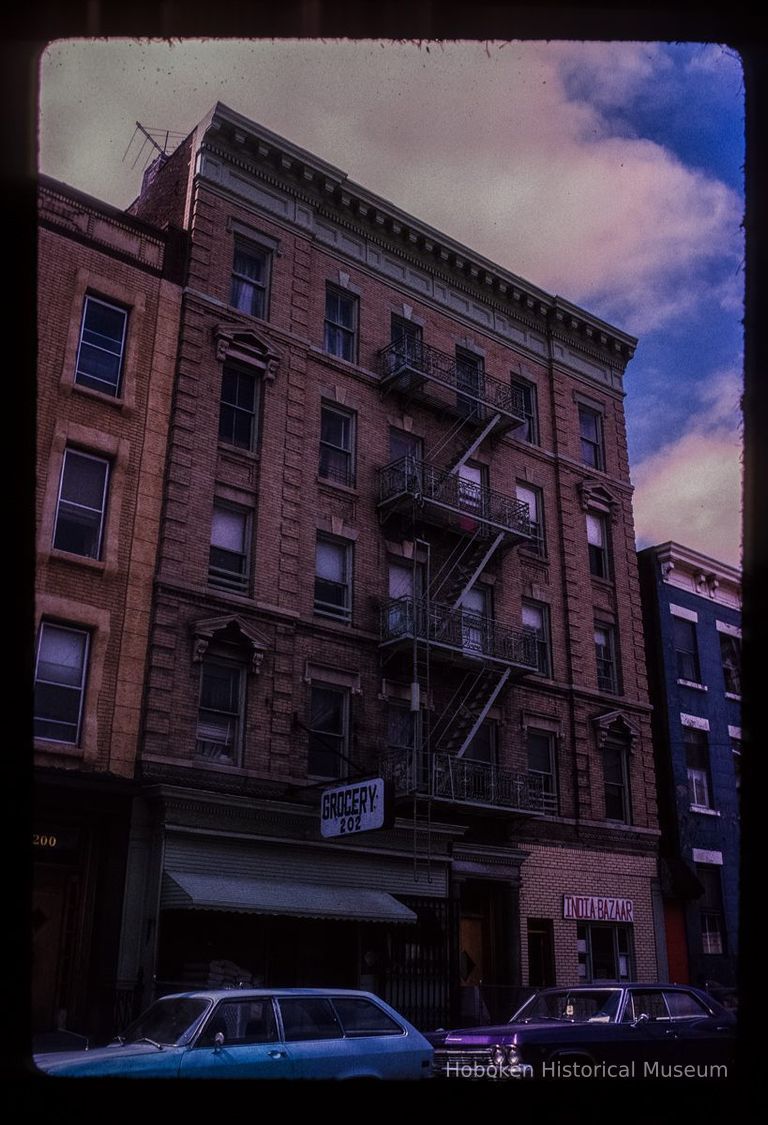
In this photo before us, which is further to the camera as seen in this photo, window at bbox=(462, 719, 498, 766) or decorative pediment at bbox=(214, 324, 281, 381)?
window at bbox=(462, 719, 498, 766)

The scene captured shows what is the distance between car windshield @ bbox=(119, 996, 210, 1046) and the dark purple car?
10.9 feet

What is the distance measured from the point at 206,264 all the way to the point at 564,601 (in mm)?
12875

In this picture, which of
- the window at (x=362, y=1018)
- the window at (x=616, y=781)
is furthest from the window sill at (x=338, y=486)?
the window at (x=362, y=1018)

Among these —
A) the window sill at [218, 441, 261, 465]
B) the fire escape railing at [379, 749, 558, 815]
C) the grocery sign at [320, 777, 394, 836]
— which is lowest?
the grocery sign at [320, 777, 394, 836]

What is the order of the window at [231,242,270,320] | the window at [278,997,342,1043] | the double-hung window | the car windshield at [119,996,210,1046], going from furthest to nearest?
the double-hung window → the window at [231,242,270,320] → the window at [278,997,342,1043] → the car windshield at [119,996,210,1046]

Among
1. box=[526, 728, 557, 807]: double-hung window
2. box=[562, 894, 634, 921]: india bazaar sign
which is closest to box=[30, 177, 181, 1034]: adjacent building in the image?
box=[526, 728, 557, 807]: double-hung window

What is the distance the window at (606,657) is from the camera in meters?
28.3

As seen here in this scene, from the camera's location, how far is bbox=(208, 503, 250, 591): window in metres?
20.8

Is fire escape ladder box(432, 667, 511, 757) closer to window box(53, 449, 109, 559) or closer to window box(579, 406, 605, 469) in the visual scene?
window box(53, 449, 109, 559)

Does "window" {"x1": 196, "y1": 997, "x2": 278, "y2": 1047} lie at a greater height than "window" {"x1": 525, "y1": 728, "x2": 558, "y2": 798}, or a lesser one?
lesser

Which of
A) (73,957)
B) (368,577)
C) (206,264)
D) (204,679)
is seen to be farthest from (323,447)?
(73,957)

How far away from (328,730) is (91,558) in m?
6.29

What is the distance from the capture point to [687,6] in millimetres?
2588

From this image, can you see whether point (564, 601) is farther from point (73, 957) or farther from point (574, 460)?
point (73, 957)
